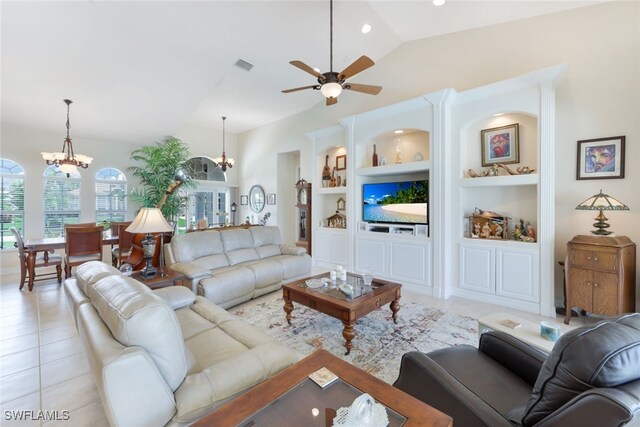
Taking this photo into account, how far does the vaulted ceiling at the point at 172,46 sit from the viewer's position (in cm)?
339

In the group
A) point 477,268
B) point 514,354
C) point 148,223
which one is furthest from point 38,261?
point 477,268

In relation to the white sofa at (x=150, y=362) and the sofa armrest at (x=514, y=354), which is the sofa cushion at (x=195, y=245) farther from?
the sofa armrest at (x=514, y=354)

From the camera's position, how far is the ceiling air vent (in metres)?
4.73

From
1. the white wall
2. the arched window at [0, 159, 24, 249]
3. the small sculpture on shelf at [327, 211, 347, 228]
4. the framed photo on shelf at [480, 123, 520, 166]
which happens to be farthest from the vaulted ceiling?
the small sculpture on shelf at [327, 211, 347, 228]

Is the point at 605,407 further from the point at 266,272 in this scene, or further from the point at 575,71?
the point at 575,71

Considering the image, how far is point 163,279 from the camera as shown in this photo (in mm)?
2895

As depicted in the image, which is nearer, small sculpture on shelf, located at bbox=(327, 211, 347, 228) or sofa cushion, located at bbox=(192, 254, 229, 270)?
sofa cushion, located at bbox=(192, 254, 229, 270)

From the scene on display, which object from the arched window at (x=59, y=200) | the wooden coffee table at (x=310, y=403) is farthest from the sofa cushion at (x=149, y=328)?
the arched window at (x=59, y=200)

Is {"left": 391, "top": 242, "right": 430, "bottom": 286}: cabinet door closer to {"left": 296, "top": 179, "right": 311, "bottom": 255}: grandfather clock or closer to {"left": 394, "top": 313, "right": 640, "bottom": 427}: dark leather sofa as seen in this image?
{"left": 296, "top": 179, "right": 311, "bottom": 255}: grandfather clock

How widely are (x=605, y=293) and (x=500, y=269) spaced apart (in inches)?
39.3

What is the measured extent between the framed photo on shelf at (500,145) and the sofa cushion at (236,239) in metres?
3.87

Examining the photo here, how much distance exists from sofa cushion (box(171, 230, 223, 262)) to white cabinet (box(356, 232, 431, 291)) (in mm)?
2481

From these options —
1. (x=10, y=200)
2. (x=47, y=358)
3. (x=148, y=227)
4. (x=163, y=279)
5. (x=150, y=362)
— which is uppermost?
(x=10, y=200)

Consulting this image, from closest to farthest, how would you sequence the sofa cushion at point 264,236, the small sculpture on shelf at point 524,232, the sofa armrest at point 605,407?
the sofa armrest at point 605,407 → the small sculpture on shelf at point 524,232 → the sofa cushion at point 264,236
